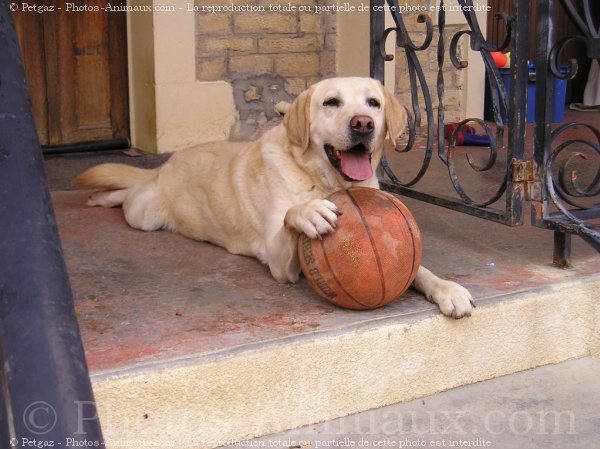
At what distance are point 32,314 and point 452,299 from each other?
5.05 ft

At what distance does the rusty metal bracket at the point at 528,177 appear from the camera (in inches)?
134

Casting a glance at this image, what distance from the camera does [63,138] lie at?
19.4 ft

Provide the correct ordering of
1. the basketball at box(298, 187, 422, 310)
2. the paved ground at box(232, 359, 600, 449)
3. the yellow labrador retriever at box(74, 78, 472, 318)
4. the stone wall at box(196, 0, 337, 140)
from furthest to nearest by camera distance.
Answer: the stone wall at box(196, 0, 337, 140)
the yellow labrador retriever at box(74, 78, 472, 318)
the basketball at box(298, 187, 422, 310)
the paved ground at box(232, 359, 600, 449)

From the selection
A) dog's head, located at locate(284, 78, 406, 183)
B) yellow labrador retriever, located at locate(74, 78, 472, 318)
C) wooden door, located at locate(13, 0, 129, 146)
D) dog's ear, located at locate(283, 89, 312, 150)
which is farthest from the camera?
wooden door, located at locate(13, 0, 129, 146)

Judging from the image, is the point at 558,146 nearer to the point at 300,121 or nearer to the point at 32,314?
the point at 300,121

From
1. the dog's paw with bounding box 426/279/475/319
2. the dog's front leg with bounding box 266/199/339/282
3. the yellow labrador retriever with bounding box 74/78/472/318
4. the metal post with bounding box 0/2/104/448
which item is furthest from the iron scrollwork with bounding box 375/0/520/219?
the metal post with bounding box 0/2/104/448

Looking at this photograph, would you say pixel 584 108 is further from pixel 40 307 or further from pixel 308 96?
pixel 40 307

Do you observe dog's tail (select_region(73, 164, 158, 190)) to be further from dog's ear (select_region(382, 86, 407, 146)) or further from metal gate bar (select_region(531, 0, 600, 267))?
metal gate bar (select_region(531, 0, 600, 267))

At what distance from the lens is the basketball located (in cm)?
292

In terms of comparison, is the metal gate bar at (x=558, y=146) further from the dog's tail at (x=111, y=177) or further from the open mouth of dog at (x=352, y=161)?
the dog's tail at (x=111, y=177)

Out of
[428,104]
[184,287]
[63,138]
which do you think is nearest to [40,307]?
[184,287]

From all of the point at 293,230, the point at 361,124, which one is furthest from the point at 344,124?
the point at 293,230

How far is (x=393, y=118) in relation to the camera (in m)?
3.56

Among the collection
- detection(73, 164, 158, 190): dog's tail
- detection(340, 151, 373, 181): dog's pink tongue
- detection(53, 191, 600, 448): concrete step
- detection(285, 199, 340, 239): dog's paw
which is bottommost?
detection(53, 191, 600, 448): concrete step
